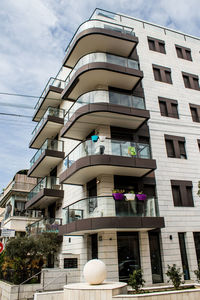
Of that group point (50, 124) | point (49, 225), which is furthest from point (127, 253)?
point (50, 124)

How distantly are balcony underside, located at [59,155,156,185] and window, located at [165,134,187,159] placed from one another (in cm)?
358

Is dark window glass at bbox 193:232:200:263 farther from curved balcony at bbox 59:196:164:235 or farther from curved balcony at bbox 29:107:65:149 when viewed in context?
curved balcony at bbox 29:107:65:149

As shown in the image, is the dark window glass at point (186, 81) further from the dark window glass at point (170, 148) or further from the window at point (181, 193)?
the window at point (181, 193)

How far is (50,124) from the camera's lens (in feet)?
75.0

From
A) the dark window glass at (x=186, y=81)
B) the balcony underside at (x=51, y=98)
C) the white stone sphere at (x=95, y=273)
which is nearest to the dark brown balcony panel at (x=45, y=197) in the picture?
the balcony underside at (x=51, y=98)

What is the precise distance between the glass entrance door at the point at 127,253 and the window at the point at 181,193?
3.94 m

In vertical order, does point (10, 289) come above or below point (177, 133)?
below

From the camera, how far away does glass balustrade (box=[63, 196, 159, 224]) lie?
13.3 m

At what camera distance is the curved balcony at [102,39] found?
17.6m

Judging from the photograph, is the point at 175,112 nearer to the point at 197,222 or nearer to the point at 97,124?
the point at 97,124

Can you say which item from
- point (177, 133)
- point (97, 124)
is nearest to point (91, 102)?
point (97, 124)

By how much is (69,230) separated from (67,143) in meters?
8.75

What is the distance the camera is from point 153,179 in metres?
16.7

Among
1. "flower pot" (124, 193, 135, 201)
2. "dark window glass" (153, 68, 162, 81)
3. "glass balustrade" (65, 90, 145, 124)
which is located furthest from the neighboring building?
"dark window glass" (153, 68, 162, 81)
